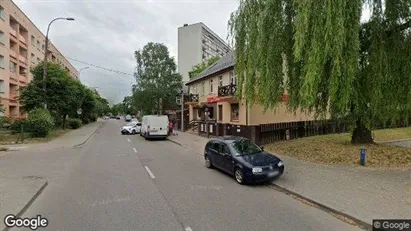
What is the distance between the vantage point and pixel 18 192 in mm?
7512

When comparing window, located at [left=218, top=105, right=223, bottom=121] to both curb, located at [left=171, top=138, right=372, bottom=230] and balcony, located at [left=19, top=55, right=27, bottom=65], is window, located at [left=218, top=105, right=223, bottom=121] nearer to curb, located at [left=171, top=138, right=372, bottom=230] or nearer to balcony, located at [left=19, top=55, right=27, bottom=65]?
curb, located at [left=171, top=138, right=372, bottom=230]

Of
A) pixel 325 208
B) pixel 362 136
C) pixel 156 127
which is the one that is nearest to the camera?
pixel 325 208

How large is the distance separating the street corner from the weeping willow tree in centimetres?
871

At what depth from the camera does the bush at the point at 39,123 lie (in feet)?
71.9

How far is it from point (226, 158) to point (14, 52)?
38998mm

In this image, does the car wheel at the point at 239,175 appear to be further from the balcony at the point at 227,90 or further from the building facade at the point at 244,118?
the balcony at the point at 227,90

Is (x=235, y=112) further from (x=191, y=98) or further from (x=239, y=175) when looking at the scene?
(x=239, y=175)

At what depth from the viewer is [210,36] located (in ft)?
231

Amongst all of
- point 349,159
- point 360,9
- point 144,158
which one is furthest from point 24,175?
point 360,9

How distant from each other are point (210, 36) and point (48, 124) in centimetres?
5393

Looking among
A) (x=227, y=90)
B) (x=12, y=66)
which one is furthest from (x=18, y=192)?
(x=12, y=66)

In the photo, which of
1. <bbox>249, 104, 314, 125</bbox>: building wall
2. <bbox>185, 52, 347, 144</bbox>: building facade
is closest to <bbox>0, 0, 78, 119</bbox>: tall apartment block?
<bbox>185, 52, 347, 144</bbox>: building facade

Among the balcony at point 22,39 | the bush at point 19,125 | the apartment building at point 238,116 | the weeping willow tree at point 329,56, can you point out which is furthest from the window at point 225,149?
the balcony at point 22,39

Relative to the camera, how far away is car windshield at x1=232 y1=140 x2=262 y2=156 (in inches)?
387
